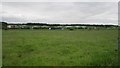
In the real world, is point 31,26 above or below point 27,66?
below

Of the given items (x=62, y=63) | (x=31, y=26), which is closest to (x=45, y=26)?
(x=31, y=26)

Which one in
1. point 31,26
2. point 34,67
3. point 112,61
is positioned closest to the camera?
point 34,67

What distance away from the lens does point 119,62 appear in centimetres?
924

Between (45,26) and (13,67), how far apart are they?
88.6 m

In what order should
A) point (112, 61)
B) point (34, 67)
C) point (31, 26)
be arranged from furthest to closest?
point (31, 26) → point (112, 61) → point (34, 67)

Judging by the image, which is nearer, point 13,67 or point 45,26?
point 13,67

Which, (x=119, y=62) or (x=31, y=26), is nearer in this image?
(x=119, y=62)

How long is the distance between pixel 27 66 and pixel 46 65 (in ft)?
2.76

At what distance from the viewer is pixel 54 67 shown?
8.97m

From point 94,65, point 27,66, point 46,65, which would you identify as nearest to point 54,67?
point 46,65

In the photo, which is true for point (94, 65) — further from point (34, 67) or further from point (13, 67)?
point (13, 67)

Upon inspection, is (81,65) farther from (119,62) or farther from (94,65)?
(119,62)

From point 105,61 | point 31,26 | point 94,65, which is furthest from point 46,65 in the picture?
point 31,26

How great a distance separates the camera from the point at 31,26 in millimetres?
91500
